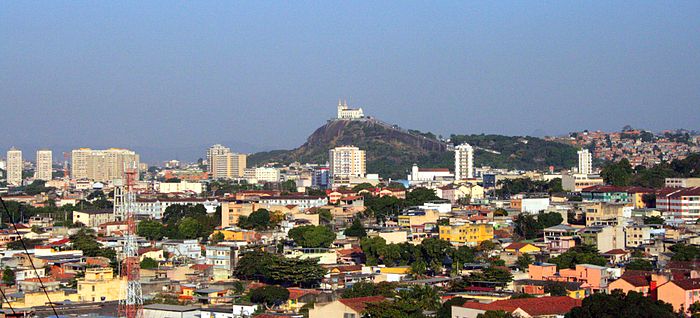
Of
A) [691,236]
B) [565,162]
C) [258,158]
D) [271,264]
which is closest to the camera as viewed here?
[271,264]

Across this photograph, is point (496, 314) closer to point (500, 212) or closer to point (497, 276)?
point (497, 276)

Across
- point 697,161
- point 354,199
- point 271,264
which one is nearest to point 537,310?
point 271,264

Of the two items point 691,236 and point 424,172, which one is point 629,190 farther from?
point 424,172

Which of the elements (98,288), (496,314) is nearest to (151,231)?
(98,288)

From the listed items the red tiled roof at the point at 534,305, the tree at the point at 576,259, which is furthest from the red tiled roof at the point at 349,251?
the red tiled roof at the point at 534,305

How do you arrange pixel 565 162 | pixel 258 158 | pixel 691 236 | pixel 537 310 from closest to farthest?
pixel 537 310 → pixel 691 236 → pixel 565 162 → pixel 258 158

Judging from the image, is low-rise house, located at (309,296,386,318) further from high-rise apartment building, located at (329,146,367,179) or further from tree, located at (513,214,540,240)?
high-rise apartment building, located at (329,146,367,179)

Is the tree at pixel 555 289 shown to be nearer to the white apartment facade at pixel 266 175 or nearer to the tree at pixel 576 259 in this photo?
the tree at pixel 576 259

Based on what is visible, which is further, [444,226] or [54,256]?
[444,226]
